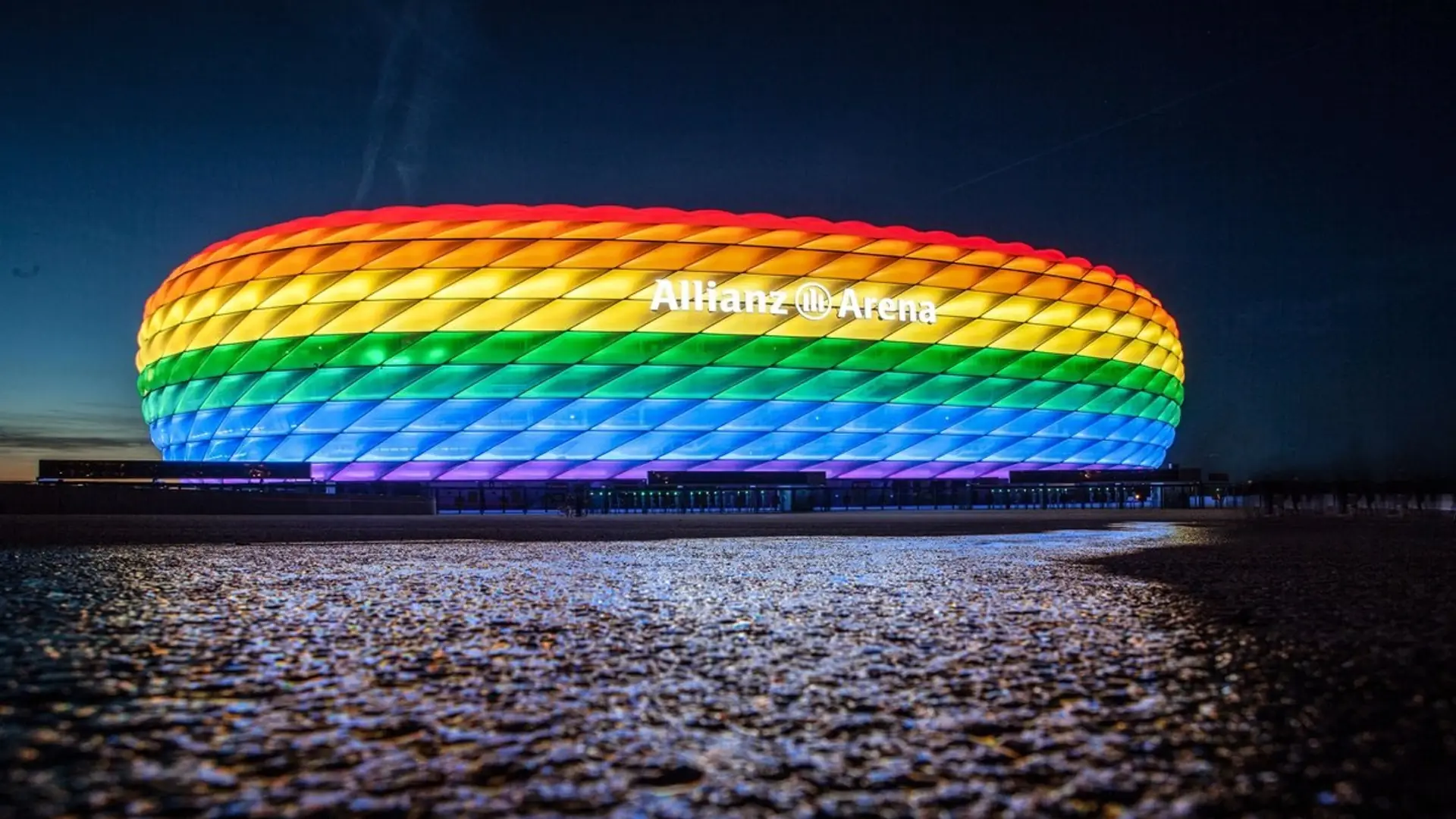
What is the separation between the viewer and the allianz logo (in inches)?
1328

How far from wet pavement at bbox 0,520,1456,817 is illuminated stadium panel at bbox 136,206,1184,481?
94.0 ft

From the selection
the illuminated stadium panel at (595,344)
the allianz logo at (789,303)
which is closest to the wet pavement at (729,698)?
the illuminated stadium panel at (595,344)

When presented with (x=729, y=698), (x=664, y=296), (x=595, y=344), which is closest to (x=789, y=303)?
(x=664, y=296)

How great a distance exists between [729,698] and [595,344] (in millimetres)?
31401

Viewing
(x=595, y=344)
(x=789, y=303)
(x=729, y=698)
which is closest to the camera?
(x=729, y=698)

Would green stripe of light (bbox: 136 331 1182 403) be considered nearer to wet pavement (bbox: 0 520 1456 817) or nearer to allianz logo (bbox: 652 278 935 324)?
allianz logo (bbox: 652 278 935 324)

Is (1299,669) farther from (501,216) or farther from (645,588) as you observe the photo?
(501,216)

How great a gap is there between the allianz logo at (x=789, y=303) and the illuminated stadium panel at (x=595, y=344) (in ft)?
0.20

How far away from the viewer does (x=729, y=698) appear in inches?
89.1

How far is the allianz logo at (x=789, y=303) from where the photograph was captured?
33719 millimetres

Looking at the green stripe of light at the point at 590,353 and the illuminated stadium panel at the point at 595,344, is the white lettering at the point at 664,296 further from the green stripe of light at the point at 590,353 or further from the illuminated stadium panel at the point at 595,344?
the green stripe of light at the point at 590,353

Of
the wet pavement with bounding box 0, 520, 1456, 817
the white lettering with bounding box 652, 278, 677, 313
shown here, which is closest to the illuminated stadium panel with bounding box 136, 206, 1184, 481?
the white lettering with bounding box 652, 278, 677, 313

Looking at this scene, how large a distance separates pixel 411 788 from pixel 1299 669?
2.22 meters

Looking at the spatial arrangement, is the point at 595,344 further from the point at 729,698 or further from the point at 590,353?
the point at 729,698
